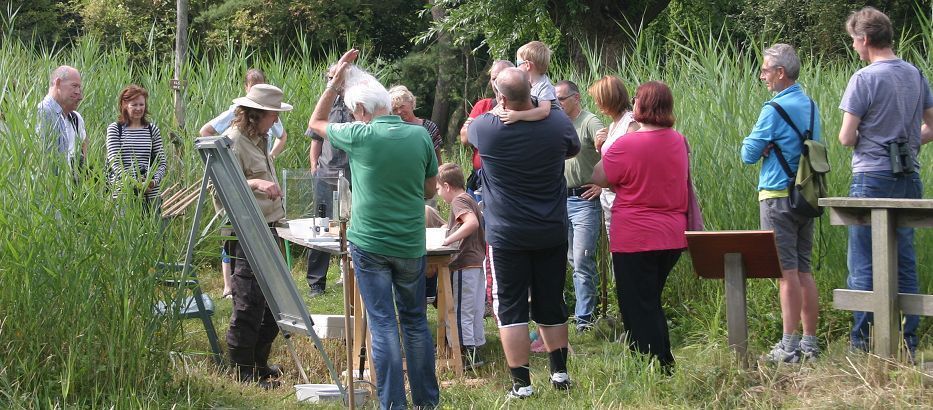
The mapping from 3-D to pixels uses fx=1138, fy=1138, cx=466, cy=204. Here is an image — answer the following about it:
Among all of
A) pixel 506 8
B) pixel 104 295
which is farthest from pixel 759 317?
pixel 506 8

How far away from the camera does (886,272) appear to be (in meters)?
5.05

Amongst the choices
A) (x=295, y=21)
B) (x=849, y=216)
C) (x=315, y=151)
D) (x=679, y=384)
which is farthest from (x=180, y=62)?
(x=295, y=21)

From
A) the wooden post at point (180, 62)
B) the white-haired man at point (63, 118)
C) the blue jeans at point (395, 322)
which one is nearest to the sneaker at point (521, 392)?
the blue jeans at point (395, 322)

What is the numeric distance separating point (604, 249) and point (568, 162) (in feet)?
2.19

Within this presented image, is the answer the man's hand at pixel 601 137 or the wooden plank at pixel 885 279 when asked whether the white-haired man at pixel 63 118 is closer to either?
the man's hand at pixel 601 137

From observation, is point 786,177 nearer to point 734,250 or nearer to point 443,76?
point 734,250

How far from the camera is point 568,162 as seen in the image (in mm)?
6688

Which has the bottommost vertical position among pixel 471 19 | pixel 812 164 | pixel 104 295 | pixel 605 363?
pixel 605 363

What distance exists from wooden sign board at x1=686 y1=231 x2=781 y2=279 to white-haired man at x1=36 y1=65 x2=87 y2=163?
280cm

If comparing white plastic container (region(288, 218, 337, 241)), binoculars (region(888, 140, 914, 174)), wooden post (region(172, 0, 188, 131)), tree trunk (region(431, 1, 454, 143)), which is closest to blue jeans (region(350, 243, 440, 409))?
white plastic container (region(288, 218, 337, 241))

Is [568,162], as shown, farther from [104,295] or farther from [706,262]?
[104,295]

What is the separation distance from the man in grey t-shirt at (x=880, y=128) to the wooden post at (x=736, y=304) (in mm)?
836

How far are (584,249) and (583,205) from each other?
0.87ft

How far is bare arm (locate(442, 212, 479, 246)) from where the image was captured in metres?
5.76
